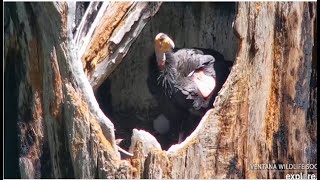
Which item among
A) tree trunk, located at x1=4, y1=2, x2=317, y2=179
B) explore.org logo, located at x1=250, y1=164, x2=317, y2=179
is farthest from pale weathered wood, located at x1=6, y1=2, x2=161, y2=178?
explore.org logo, located at x1=250, y1=164, x2=317, y2=179

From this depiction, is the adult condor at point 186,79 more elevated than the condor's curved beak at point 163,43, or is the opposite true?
the condor's curved beak at point 163,43

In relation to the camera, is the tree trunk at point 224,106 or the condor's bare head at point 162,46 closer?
the tree trunk at point 224,106

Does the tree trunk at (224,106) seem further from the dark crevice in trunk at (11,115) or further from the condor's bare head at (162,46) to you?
the condor's bare head at (162,46)

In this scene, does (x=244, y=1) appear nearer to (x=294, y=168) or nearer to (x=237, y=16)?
(x=237, y=16)

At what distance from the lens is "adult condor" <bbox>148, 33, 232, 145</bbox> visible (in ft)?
16.3

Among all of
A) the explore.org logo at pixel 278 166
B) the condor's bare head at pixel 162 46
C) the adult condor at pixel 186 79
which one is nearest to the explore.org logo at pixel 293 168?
the explore.org logo at pixel 278 166

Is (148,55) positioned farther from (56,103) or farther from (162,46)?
(56,103)

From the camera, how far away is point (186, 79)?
5.00m

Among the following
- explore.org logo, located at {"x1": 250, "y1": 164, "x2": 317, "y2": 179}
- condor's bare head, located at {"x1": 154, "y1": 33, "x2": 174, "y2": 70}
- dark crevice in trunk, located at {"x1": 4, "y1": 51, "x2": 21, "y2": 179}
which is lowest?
explore.org logo, located at {"x1": 250, "y1": 164, "x2": 317, "y2": 179}

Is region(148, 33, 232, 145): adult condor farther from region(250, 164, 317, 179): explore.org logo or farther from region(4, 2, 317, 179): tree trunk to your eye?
region(250, 164, 317, 179): explore.org logo

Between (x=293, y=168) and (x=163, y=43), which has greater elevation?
(x=163, y=43)

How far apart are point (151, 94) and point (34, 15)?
907mm

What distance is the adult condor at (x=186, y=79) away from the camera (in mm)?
4961

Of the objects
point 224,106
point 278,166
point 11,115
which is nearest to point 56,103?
point 11,115
